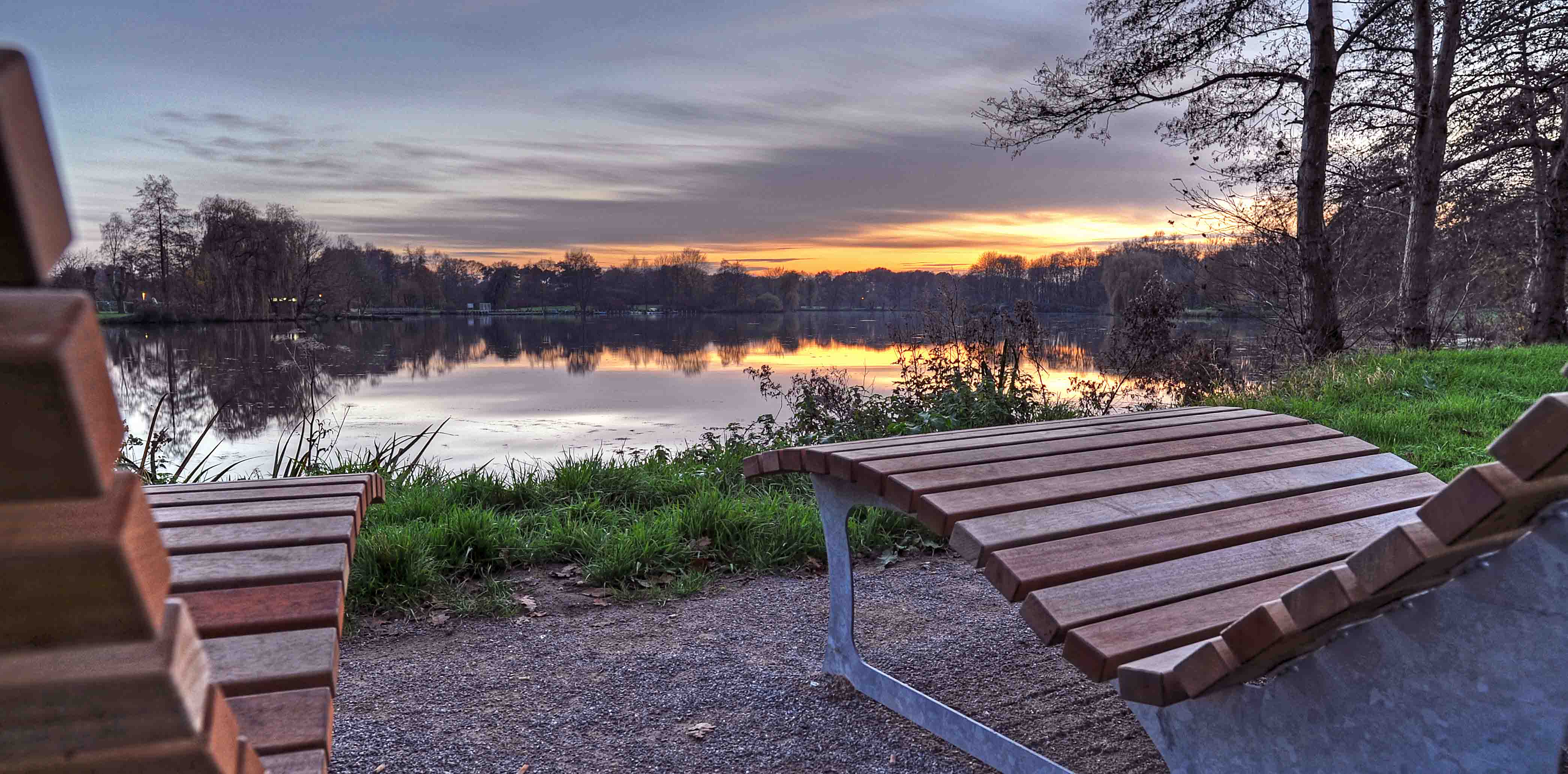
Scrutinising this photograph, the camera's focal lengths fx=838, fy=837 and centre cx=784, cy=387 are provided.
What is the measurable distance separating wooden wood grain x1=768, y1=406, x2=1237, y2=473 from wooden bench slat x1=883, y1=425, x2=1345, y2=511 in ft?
1.06

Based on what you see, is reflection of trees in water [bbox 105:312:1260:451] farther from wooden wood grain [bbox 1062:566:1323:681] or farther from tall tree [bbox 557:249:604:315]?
tall tree [bbox 557:249:604:315]

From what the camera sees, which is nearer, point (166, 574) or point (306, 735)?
point (166, 574)

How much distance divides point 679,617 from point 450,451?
7646 mm

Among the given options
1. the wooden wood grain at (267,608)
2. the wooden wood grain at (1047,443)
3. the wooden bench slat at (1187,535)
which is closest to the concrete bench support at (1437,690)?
the wooden bench slat at (1187,535)

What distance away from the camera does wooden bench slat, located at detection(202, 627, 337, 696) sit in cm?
135

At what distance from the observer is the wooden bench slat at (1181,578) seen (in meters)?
1.68

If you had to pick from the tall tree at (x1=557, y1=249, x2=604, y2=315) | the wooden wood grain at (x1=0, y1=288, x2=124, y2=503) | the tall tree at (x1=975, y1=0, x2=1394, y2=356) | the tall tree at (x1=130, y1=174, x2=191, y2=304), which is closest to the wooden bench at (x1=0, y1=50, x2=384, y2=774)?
the wooden wood grain at (x1=0, y1=288, x2=124, y2=503)

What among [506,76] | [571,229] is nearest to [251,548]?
[506,76]

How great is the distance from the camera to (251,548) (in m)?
1.92

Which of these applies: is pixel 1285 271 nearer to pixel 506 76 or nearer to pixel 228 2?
pixel 228 2

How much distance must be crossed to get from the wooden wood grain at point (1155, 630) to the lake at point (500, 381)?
1.54 meters

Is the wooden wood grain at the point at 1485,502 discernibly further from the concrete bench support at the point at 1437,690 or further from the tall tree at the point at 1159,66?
the tall tree at the point at 1159,66

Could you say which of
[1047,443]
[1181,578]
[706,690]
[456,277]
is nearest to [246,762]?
[1181,578]

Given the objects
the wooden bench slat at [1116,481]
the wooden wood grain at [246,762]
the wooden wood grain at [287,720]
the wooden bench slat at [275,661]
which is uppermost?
the wooden wood grain at [246,762]
